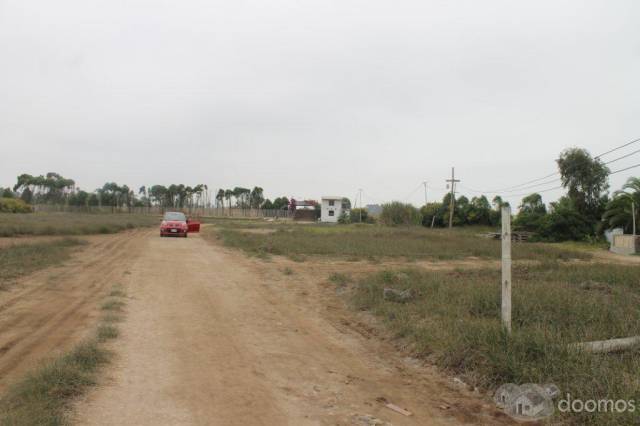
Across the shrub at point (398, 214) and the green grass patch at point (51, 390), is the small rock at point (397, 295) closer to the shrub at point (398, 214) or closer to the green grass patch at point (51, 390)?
the green grass patch at point (51, 390)

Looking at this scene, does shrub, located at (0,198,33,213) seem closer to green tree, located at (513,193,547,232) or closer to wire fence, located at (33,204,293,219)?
wire fence, located at (33,204,293,219)

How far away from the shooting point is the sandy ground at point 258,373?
436cm

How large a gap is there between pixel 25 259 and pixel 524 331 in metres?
14.2

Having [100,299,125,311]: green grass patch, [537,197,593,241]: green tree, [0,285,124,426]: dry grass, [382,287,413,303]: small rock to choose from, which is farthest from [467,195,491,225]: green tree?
[0,285,124,426]: dry grass

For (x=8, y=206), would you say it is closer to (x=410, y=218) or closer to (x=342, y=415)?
(x=410, y=218)

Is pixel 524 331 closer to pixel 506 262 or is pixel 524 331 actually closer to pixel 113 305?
pixel 506 262

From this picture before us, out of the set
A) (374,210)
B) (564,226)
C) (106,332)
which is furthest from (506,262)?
(374,210)

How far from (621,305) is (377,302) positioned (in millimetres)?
4343

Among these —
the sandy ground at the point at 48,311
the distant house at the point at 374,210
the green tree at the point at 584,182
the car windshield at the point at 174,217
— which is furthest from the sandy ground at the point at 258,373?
the distant house at the point at 374,210

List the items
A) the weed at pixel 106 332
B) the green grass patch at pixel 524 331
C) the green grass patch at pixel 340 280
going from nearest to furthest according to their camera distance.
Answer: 1. the green grass patch at pixel 524 331
2. the weed at pixel 106 332
3. the green grass patch at pixel 340 280

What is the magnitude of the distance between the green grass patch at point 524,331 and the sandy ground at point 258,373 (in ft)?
1.34

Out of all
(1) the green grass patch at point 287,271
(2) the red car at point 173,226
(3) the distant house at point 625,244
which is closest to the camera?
(1) the green grass patch at point 287,271

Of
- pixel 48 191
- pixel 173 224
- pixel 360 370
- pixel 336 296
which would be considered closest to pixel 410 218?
pixel 173 224

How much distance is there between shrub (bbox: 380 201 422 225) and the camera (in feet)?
201
